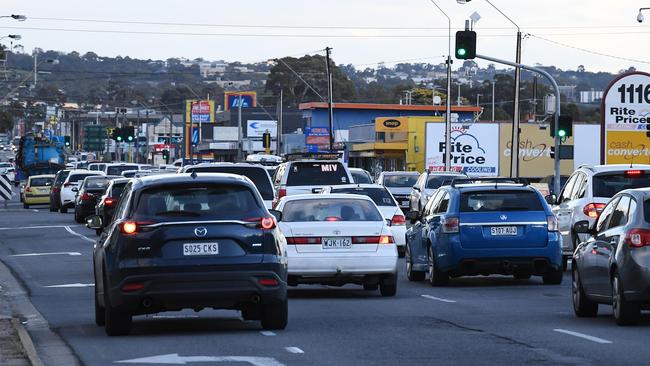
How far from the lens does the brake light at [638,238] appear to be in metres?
15.8

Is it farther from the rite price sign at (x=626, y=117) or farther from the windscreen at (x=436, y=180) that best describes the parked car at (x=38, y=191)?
the rite price sign at (x=626, y=117)

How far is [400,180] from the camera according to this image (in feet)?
187

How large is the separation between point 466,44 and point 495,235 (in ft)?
52.9

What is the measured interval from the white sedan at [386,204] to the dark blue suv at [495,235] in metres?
6.53

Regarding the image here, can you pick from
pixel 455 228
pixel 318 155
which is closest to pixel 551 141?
pixel 318 155

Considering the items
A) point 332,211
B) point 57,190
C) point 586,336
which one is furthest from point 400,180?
point 586,336

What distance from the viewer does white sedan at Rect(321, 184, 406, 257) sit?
30406 mm

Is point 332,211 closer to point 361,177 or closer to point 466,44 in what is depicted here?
point 466,44

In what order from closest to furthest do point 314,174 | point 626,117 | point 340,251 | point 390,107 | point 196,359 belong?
point 196,359
point 340,251
point 314,174
point 626,117
point 390,107

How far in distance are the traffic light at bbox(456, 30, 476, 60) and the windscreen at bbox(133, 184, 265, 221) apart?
23579 mm

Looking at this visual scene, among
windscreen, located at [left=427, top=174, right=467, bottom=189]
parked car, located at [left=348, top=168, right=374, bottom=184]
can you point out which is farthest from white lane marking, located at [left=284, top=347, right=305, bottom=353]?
windscreen, located at [left=427, top=174, right=467, bottom=189]

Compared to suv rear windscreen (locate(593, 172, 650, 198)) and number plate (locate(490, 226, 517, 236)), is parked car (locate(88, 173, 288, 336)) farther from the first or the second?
suv rear windscreen (locate(593, 172, 650, 198))

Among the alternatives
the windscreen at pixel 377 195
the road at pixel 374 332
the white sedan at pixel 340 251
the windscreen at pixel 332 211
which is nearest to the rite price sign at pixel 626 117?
the windscreen at pixel 377 195

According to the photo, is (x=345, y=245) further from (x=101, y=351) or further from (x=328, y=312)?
(x=101, y=351)
